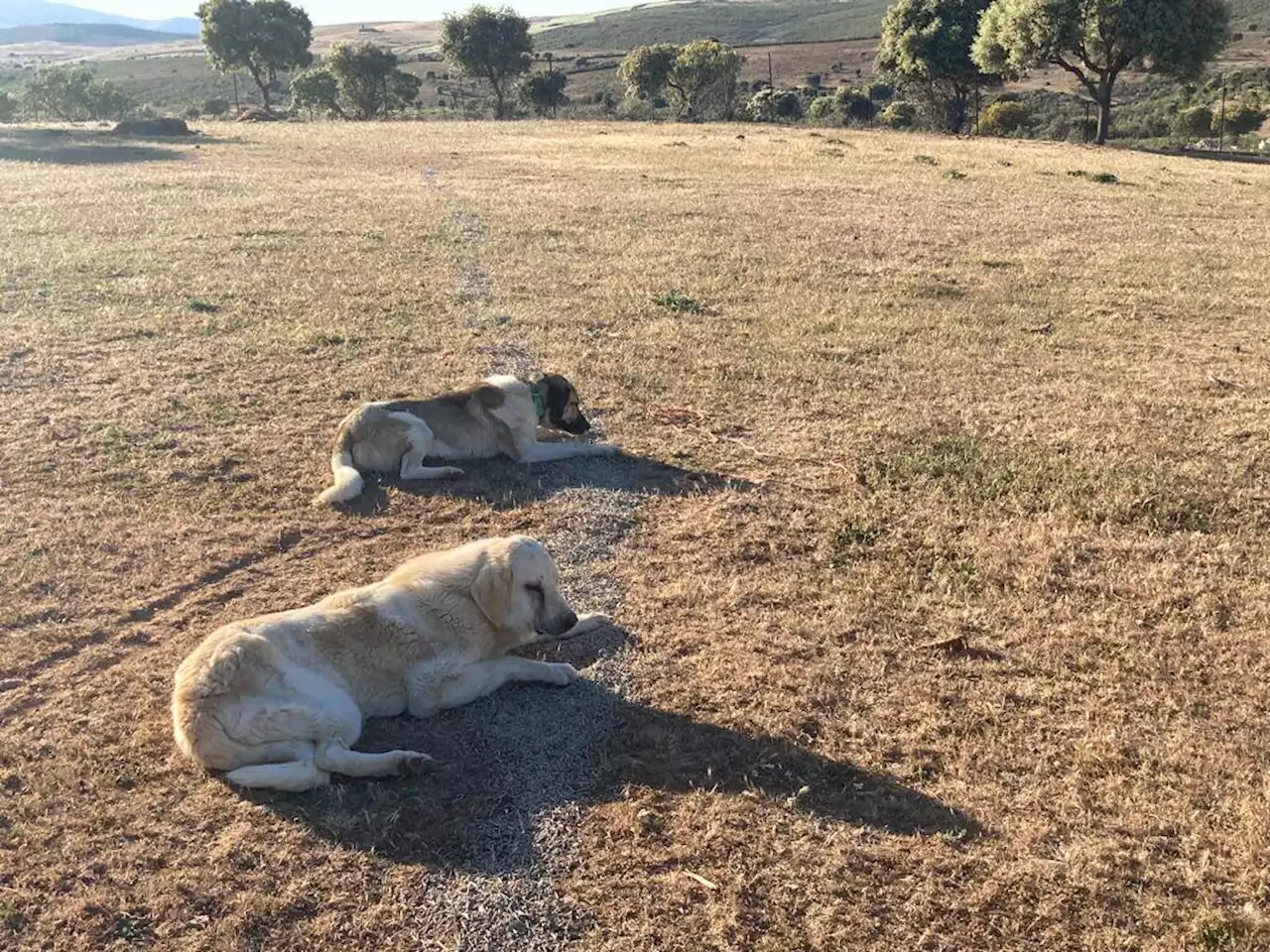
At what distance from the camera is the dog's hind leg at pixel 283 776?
418 centimetres

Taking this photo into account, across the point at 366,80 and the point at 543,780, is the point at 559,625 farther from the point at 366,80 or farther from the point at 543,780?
the point at 366,80

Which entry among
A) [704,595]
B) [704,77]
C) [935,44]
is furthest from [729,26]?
[704,595]

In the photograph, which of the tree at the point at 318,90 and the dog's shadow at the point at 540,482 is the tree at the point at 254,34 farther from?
the dog's shadow at the point at 540,482

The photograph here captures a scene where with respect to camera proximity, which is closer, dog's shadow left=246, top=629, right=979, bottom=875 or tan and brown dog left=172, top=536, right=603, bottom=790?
dog's shadow left=246, top=629, right=979, bottom=875

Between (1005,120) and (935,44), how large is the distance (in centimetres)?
468

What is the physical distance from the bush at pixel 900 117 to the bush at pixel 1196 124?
37.1ft

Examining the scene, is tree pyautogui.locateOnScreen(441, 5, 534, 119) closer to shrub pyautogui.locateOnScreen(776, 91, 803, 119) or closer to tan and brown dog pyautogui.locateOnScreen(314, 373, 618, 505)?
shrub pyautogui.locateOnScreen(776, 91, 803, 119)

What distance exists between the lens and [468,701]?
487cm

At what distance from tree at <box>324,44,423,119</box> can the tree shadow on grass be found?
84.4 feet

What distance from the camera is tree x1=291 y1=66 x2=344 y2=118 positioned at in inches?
2506

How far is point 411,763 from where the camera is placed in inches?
172

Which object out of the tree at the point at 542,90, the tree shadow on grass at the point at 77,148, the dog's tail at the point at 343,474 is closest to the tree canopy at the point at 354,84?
the tree at the point at 542,90

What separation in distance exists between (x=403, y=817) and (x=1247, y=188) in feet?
83.9

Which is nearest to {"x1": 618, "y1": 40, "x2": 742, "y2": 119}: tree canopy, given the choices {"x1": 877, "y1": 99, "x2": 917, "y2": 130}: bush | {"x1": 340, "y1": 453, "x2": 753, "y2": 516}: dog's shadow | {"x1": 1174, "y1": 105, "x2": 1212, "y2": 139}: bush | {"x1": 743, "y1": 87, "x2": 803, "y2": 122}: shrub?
{"x1": 743, "y1": 87, "x2": 803, "y2": 122}: shrub
